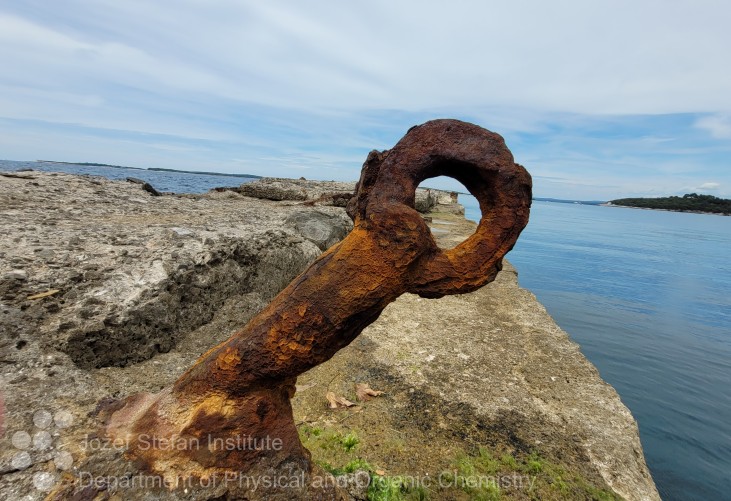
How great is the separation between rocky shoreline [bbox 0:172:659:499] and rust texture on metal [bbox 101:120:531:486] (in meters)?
0.18

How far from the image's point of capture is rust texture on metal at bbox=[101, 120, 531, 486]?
1.50 metres

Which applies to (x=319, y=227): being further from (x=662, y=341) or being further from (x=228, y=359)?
(x=662, y=341)

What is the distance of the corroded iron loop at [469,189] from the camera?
4.88ft

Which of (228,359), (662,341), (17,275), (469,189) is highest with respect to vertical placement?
(469,189)

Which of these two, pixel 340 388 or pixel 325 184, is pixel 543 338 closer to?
pixel 340 388

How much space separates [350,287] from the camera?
1.51 metres

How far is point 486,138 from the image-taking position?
4.92 ft

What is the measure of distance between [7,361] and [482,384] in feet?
9.51

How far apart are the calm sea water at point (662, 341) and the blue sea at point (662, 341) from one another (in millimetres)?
15

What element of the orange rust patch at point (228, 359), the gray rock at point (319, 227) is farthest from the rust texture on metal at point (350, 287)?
the gray rock at point (319, 227)

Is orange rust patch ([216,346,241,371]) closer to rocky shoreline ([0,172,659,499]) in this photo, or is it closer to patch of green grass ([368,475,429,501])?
rocky shoreline ([0,172,659,499])

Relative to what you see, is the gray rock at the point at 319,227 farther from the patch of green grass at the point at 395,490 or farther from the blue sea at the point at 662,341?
the blue sea at the point at 662,341

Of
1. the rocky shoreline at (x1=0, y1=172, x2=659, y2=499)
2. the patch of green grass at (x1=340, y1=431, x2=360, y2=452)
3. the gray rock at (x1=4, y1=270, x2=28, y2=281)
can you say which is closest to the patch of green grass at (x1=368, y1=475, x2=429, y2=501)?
the rocky shoreline at (x1=0, y1=172, x2=659, y2=499)

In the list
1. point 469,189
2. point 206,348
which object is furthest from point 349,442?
point 469,189
